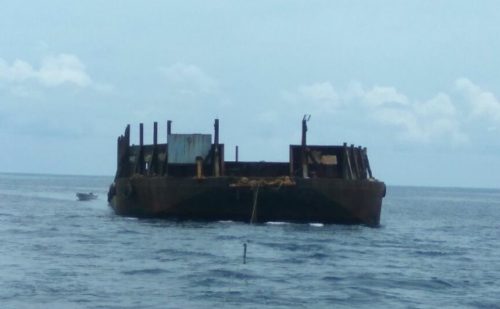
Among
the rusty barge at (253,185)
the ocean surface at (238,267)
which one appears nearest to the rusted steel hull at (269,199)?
the rusty barge at (253,185)

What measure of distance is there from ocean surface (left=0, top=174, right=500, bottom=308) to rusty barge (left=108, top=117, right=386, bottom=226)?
2.68 feet

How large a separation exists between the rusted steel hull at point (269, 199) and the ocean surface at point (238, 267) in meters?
0.57

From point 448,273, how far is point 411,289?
455cm

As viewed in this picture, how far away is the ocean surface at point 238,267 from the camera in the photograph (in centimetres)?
2450

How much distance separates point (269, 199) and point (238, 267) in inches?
606

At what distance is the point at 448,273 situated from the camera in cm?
3153

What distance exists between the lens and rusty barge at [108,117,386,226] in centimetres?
4531

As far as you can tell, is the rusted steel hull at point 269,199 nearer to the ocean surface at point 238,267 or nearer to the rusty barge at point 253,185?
the rusty barge at point 253,185

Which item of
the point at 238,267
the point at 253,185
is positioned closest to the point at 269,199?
the point at 253,185

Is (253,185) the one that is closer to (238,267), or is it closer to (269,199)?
(269,199)

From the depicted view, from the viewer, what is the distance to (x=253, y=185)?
147 feet

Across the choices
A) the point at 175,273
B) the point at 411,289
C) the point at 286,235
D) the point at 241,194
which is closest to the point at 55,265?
the point at 175,273

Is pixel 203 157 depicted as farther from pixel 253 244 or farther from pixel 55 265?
pixel 55 265

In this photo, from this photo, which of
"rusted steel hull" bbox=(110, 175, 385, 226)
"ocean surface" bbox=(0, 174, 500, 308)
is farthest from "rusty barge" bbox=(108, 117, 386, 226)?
"ocean surface" bbox=(0, 174, 500, 308)
